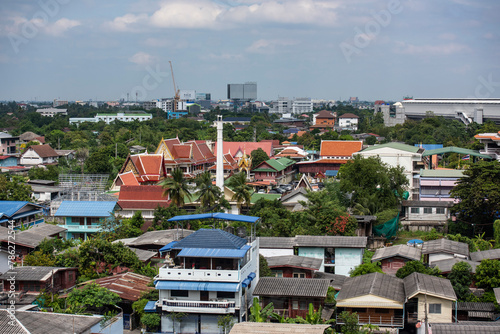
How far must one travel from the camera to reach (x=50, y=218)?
32.8 meters

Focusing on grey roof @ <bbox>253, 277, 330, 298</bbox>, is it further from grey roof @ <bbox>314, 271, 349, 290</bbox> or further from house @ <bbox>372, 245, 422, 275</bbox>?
house @ <bbox>372, 245, 422, 275</bbox>

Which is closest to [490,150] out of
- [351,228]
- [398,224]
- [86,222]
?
[398,224]

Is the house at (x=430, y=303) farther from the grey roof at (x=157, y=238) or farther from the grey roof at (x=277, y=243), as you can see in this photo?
the grey roof at (x=157, y=238)

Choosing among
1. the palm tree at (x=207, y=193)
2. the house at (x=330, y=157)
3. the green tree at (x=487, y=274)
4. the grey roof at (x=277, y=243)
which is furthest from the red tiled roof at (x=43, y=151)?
the green tree at (x=487, y=274)

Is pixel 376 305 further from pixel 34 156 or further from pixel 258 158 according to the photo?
pixel 34 156

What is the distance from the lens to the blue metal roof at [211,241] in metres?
17.7

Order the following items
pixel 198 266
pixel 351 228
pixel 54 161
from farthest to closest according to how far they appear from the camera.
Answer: pixel 54 161, pixel 351 228, pixel 198 266

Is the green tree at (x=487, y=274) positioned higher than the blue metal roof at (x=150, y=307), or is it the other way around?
the green tree at (x=487, y=274)

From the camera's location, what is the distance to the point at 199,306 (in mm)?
16938

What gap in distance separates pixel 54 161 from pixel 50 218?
933 inches

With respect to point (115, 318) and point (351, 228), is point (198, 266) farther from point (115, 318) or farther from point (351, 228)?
point (351, 228)

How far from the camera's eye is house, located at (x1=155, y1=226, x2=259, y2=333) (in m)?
16.9

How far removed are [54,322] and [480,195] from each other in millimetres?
19555

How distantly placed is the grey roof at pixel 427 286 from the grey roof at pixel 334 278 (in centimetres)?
219
